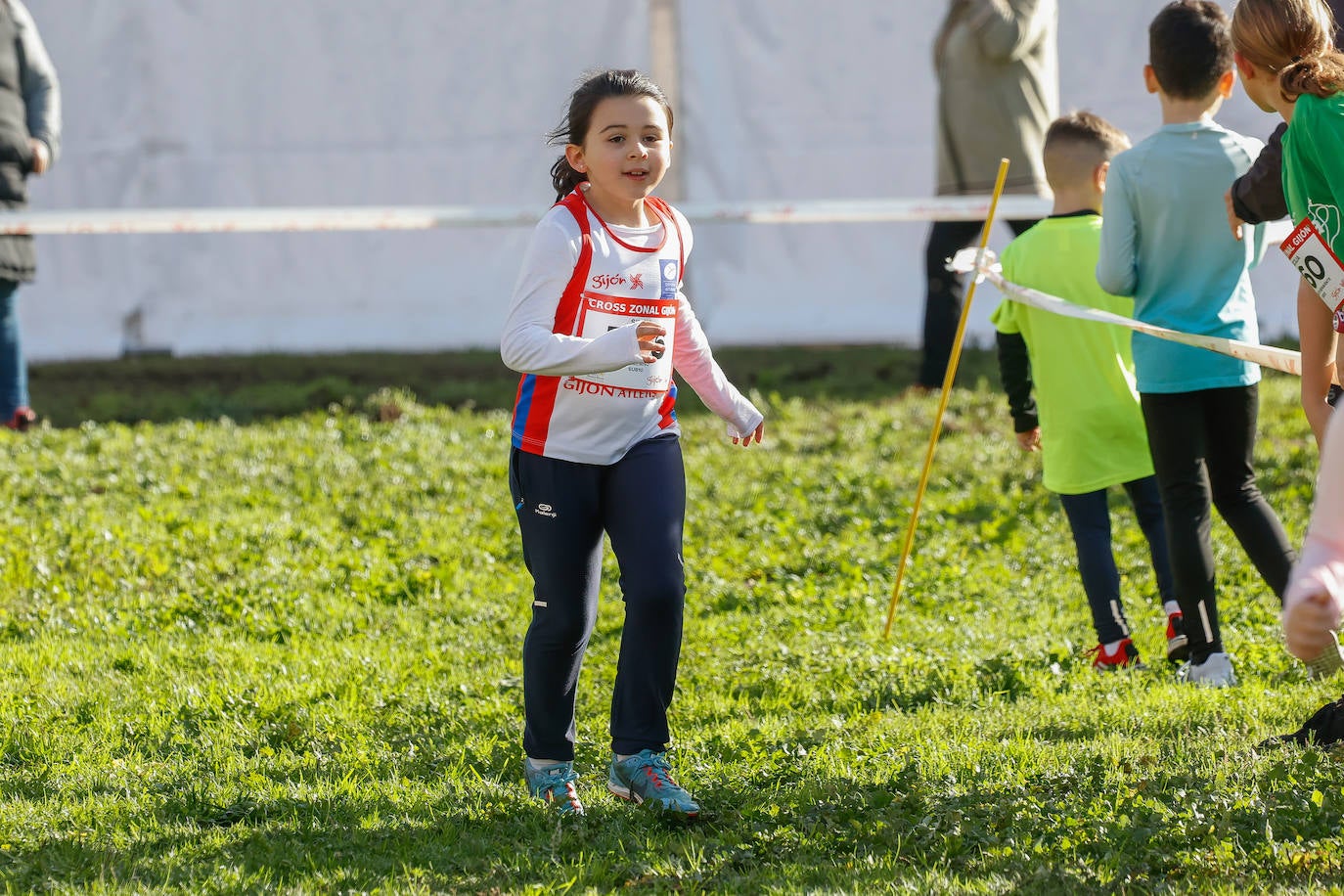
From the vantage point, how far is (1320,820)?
361 centimetres

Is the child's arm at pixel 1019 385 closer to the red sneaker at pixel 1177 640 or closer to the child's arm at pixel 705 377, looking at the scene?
the red sneaker at pixel 1177 640

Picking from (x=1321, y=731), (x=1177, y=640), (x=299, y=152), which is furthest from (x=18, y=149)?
(x=1321, y=731)

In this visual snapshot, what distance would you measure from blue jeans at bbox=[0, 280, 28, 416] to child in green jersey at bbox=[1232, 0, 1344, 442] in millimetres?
6967

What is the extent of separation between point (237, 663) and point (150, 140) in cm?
843

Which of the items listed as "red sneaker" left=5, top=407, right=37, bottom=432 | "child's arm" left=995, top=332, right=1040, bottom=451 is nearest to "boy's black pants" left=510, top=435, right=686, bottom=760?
"child's arm" left=995, top=332, right=1040, bottom=451

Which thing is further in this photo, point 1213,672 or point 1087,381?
point 1087,381

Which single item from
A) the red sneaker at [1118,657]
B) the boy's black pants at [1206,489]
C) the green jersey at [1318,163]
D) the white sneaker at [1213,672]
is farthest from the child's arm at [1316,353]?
the red sneaker at [1118,657]

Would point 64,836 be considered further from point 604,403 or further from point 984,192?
point 984,192

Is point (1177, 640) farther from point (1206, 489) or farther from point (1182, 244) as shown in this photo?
point (1182, 244)

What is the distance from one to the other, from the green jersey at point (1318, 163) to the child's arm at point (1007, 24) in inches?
222

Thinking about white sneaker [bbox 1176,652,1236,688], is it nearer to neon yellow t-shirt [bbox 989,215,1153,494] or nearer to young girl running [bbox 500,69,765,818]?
neon yellow t-shirt [bbox 989,215,1153,494]

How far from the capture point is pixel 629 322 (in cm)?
404

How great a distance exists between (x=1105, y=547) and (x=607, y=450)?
2.30 metres

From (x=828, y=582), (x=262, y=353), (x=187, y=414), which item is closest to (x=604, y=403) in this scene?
(x=828, y=582)
